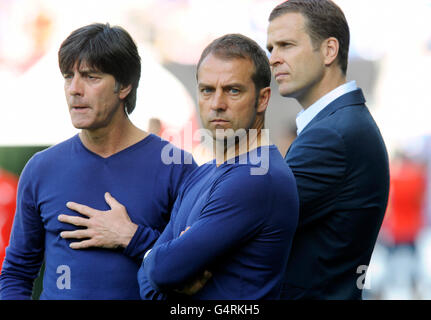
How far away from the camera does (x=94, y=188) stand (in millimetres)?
1835

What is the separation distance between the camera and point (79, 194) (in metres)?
1.83

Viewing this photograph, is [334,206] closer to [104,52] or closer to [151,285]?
[151,285]

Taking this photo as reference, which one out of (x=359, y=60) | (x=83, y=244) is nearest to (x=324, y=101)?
(x=83, y=244)

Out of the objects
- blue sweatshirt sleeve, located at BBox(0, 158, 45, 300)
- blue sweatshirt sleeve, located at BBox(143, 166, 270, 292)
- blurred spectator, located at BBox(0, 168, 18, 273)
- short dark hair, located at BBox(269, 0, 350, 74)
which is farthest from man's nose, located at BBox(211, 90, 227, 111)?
blurred spectator, located at BBox(0, 168, 18, 273)

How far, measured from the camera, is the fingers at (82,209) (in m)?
1.78

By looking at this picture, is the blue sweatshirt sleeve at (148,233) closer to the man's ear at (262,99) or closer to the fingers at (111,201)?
the fingers at (111,201)

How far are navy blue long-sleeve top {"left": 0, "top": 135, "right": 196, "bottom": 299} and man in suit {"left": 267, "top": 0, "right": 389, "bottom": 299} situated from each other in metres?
0.41

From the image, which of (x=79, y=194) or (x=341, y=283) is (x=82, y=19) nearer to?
(x=79, y=194)

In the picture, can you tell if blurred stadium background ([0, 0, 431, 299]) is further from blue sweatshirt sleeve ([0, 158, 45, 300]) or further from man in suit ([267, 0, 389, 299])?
blue sweatshirt sleeve ([0, 158, 45, 300])

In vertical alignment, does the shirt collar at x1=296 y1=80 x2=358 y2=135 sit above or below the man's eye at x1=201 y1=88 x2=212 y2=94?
above

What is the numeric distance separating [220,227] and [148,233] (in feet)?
1.37

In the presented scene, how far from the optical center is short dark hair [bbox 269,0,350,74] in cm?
197
